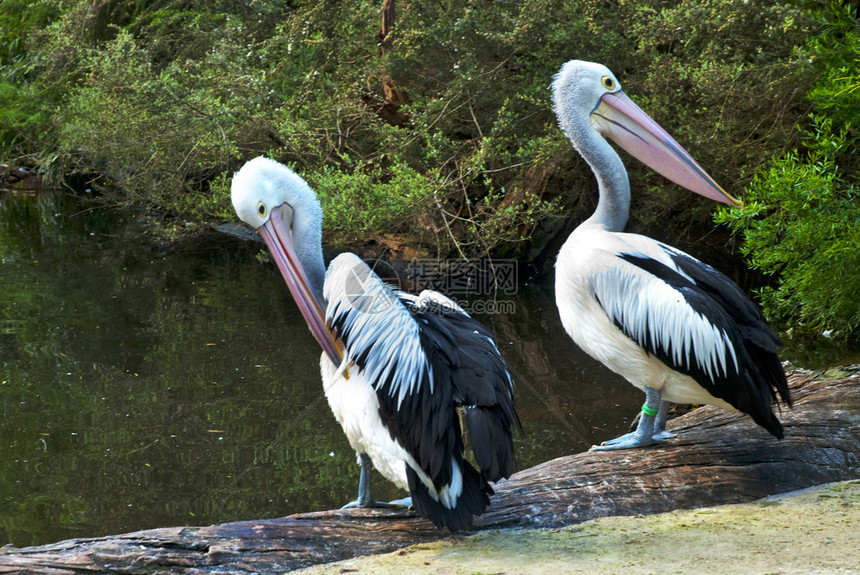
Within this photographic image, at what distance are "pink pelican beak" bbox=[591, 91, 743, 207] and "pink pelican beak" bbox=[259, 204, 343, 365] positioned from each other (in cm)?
164

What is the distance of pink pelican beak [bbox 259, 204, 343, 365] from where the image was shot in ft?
9.20

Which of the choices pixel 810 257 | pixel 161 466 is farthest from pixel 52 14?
pixel 810 257

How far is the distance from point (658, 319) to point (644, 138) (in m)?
1.12

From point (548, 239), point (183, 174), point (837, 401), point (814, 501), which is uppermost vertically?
point (183, 174)

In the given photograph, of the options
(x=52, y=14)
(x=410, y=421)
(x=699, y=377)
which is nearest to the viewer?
(x=410, y=421)

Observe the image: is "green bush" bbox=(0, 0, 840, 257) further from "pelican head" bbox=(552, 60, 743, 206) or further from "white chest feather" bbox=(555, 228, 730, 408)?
"white chest feather" bbox=(555, 228, 730, 408)

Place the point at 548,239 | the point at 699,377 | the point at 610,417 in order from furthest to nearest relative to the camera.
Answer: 1. the point at 548,239
2. the point at 610,417
3. the point at 699,377

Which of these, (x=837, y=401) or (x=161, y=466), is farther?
(x=161, y=466)

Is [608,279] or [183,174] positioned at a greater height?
[183,174]

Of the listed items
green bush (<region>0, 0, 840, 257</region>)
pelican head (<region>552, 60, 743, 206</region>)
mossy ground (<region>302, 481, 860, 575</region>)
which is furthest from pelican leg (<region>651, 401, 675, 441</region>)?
green bush (<region>0, 0, 840, 257</region>)

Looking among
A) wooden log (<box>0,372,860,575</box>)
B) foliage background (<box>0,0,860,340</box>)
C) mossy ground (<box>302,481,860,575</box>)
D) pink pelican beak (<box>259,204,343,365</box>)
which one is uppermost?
foliage background (<box>0,0,860,340</box>)

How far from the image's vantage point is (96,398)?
5.52m

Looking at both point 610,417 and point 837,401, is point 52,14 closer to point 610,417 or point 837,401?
point 610,417

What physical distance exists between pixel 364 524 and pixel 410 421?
0.38 meters
